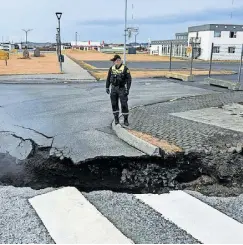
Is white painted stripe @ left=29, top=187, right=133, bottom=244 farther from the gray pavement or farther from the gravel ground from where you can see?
the gravel ground

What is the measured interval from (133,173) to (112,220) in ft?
6.11

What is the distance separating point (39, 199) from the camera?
4.62 m

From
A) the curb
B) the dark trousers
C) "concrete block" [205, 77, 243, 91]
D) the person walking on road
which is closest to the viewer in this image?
the curb

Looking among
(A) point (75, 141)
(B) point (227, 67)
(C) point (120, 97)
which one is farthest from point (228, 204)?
(B) point (227, 67)

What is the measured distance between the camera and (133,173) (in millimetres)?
5859

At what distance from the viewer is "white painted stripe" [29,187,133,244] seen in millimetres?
3643

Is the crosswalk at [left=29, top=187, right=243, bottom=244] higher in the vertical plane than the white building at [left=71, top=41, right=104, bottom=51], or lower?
lower

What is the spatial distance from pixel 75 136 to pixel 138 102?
5012 millimetres

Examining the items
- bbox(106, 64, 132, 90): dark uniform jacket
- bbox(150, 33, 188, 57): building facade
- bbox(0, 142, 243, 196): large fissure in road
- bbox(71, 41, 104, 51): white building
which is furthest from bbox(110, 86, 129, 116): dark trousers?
bbox(71, 41, 104, 51): white building

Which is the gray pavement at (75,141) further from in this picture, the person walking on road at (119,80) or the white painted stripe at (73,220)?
the person walking on road at (119,80)

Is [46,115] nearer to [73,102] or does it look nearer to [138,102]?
[73,102]

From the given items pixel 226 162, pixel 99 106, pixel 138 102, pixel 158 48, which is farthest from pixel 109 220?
pixel 158 48

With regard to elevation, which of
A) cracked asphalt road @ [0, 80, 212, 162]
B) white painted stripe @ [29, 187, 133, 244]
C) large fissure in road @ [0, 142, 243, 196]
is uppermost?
cracked asphalt road @ [0, 80, 212, 162]

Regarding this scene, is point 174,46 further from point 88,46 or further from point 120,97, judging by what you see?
point 120,97
